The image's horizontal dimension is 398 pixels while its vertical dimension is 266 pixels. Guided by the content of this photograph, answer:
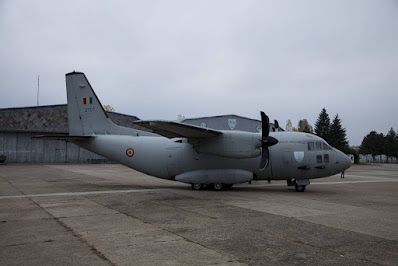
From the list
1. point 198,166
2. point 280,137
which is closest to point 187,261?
point 198,166

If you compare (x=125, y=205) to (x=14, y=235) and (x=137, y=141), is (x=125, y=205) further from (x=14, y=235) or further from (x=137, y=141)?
(x=137, y=141)

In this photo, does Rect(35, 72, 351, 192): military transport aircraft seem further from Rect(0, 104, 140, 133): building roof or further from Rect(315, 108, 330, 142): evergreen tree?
Rect(315, 108, 330, 142): evergreen tree

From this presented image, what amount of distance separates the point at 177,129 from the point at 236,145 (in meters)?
3.13

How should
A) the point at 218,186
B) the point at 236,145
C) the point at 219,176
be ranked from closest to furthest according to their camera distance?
1. the point at 236,145
2. the point at 219,176
3. the point at 218,186

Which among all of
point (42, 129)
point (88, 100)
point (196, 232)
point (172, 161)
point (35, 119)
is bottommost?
point (196, 232)

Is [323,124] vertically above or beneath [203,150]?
above

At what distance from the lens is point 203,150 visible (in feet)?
57.5

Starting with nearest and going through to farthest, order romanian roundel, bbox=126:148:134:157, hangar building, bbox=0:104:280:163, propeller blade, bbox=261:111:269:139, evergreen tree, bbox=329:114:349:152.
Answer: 1. propeller blade, bbox=261:111:269:139
2. romanian roundel, bbox=126:148:134:157
3. hangar building, bbox=0:104:280:163
4. evergreen tree, bbox=329:114:349:152

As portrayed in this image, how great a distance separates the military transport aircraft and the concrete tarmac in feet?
11.5

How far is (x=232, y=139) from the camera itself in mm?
16844

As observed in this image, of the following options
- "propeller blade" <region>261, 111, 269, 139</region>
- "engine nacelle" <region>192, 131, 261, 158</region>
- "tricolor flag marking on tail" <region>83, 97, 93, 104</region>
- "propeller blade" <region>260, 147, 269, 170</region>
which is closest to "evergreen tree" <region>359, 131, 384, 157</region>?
"propeller blade" <region>260, 147, 269, 170</region>

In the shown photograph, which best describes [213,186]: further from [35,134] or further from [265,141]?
[35,134]

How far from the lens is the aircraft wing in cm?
1534

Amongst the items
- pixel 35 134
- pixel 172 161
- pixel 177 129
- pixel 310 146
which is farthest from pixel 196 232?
pixel 35 134
